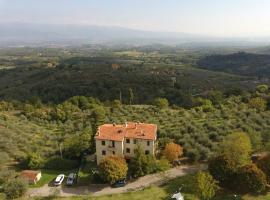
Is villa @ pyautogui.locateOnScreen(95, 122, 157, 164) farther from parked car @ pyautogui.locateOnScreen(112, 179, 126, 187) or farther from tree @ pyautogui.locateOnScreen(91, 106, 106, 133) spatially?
tree @ pyautogui.locateOnScreen(91, 106, 106, 133)

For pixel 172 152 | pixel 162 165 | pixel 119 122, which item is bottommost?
pixel 162 165

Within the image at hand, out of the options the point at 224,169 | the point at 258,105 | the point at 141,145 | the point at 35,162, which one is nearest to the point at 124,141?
the point at 141,145

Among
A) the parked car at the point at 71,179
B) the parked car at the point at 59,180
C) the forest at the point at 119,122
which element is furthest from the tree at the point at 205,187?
the parked car at the point at 59,180

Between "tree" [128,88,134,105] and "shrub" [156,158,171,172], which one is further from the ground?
"shrub" [156,158,171,172]

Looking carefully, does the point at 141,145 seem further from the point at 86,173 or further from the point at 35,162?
the point at 35,162

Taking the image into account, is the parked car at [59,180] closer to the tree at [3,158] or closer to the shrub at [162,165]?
the tree at [3,158]

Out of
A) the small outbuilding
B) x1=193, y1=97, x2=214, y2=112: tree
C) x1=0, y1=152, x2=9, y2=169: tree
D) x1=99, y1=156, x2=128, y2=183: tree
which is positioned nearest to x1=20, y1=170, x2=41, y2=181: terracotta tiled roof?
the small outbuilding

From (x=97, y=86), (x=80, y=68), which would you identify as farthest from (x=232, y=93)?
(x=80, y=68)
